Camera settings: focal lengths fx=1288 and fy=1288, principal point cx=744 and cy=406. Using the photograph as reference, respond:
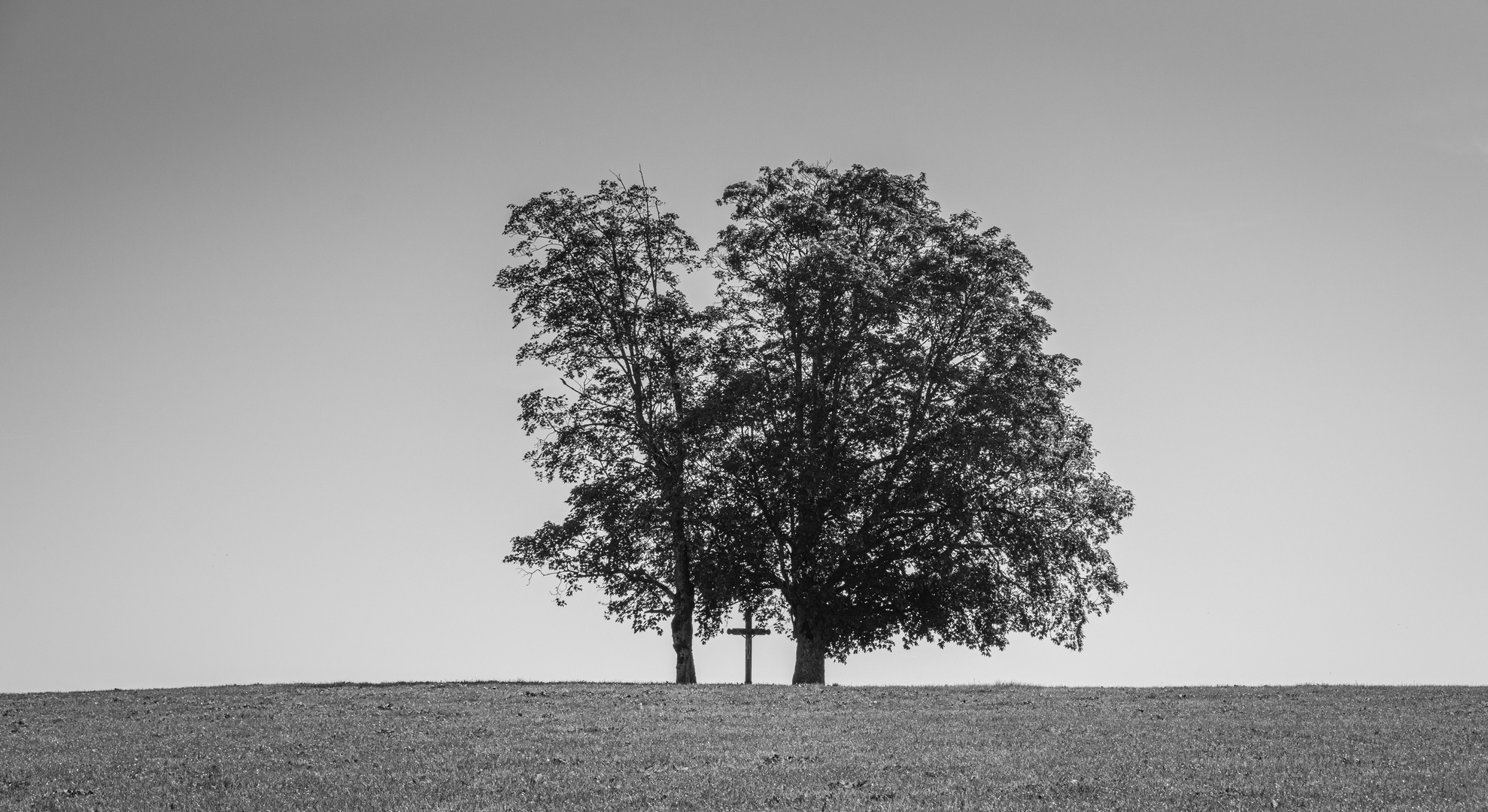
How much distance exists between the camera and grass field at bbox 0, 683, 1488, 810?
16.5 metres

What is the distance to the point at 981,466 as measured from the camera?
113 ft

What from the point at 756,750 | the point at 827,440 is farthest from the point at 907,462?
the point at 756,750

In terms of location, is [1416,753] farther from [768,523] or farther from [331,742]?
[768,523]

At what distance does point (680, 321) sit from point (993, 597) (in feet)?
39.5

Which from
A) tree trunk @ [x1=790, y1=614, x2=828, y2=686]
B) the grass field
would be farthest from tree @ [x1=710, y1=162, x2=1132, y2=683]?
the grass field

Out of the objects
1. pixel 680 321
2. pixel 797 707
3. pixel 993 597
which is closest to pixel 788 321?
pixel 680 321

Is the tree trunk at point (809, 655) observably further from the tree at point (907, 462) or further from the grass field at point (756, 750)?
the grass field at point (756, 750)

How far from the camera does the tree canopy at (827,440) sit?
35.6 m

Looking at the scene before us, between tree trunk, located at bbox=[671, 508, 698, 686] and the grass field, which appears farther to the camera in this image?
tree trunk, located at bbox=[671, 508, 698, 686]

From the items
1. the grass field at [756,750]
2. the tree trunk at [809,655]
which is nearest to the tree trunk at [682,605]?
the tree trunk at [809,655]

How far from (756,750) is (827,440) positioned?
17250mm

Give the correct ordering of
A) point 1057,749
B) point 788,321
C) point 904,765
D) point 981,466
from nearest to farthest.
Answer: point 904,765 < point 1057,749 < point 981,466 < point 788,321

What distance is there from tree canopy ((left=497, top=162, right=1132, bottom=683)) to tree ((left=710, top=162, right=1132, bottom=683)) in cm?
7

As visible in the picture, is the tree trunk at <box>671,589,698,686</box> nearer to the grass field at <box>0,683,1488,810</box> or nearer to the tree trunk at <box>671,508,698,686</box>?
the tree trunk at <box>671,508,698,686</box>
